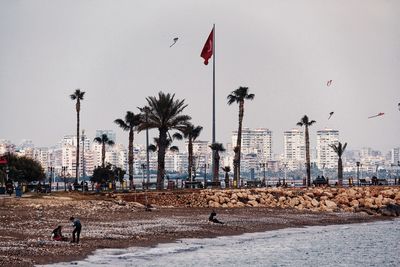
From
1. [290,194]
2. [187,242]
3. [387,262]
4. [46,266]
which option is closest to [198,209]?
[290,194]

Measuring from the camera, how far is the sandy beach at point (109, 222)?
33188mm

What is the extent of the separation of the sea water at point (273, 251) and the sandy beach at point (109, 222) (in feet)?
4.57

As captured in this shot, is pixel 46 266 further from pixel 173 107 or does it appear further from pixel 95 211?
pixel 173 107

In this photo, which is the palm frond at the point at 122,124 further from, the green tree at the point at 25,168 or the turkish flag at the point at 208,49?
the turkish flag at the point at 208,49

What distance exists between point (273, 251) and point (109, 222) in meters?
11.3

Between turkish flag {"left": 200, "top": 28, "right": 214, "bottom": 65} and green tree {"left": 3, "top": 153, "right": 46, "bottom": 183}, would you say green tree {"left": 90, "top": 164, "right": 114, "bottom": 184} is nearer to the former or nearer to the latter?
green tree {"left": 3, "top": 153, "right": 46, "bottom": 183}

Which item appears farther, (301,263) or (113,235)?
(113,235)

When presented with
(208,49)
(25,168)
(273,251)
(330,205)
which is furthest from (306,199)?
(25,168)

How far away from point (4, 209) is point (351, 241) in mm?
21272

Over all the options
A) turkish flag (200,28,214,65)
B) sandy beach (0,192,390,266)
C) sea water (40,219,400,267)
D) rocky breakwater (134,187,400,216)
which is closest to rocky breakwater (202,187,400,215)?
rocky breakwater (134,187,400,216)

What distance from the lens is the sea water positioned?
32.8m

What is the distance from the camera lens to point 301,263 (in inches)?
1367

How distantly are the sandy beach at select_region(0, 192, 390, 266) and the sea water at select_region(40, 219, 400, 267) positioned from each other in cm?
139

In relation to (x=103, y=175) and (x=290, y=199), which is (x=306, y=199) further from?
(x=103, y=175)
